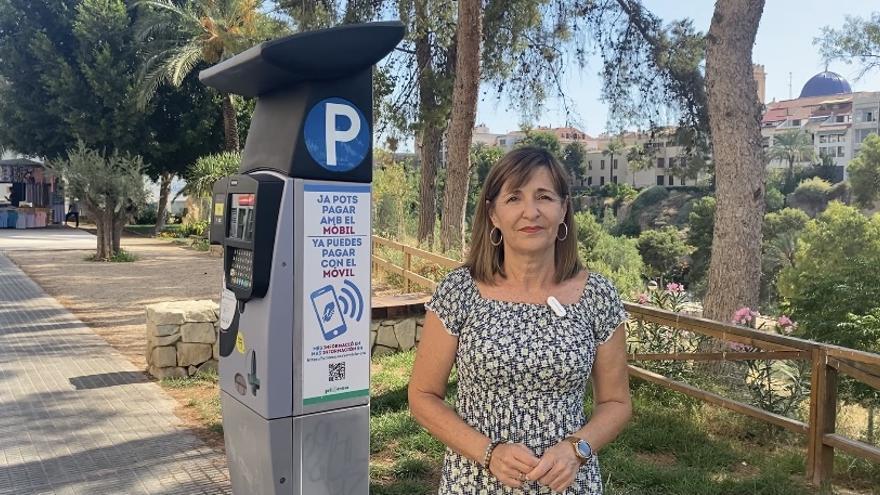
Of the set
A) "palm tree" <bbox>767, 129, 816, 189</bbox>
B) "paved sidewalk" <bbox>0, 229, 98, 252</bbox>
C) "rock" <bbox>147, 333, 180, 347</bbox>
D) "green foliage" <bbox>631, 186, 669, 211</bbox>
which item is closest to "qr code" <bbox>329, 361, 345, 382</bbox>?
"rock" <bbox>147, 333, 180, 347</bbox>

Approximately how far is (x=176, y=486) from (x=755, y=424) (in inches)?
148

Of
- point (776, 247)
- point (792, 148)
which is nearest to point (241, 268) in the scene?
point (776, 247)

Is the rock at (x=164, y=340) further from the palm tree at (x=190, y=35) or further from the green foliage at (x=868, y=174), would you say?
the green foliage at (x=868, y=174)

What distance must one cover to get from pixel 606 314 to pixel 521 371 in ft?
1.00

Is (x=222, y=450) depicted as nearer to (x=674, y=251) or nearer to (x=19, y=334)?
(x=19, y=334)

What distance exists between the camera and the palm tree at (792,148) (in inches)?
2963

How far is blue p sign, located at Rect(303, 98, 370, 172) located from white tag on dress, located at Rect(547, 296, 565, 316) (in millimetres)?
1684

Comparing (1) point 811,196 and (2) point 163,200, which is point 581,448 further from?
(1) point 811,196

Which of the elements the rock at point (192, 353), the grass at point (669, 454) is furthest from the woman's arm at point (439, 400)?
the rock at point (192, 353)

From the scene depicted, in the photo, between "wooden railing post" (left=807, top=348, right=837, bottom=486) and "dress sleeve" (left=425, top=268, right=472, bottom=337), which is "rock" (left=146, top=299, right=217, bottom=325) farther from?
"dress sleeve" (left=425, top=268, right=472, bottom=337)

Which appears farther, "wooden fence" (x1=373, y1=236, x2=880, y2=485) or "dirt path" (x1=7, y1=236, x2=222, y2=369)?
"dirt path" (x1=7, y1=236, x2=222, y2=369)

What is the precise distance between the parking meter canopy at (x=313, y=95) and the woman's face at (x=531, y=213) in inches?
57.5

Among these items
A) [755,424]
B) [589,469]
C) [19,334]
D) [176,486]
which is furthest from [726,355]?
[19,334]

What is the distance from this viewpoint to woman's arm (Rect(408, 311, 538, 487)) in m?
1.79
